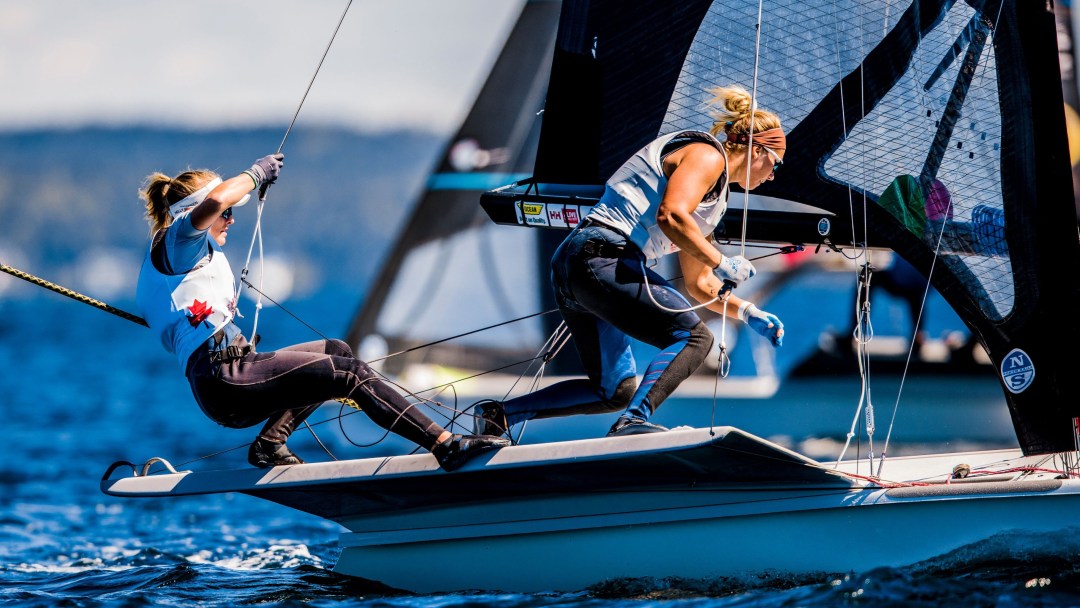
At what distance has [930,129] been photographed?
15.7 ft

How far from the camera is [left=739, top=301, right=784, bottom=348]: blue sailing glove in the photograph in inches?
160

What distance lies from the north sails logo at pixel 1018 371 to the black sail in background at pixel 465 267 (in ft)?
19.5

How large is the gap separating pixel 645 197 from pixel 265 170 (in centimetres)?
126

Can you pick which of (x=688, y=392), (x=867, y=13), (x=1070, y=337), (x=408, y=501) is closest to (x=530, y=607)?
(x=408, y=501)

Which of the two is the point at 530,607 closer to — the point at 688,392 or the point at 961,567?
the point at 961,567

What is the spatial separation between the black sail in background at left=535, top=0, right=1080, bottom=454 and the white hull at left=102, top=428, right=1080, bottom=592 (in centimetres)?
54

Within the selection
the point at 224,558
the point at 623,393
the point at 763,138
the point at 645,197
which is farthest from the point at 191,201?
the point at 224,558

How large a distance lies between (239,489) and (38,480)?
541 centimetres

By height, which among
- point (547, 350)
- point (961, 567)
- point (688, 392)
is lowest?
point (961, 567)

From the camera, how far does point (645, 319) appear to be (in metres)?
4.17

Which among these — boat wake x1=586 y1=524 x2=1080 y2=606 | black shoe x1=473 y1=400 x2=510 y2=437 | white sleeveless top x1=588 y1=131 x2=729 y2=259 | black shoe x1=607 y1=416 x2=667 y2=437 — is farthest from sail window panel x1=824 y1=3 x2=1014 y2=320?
black shoe x1=473 y1=400 x2=510 y2=437

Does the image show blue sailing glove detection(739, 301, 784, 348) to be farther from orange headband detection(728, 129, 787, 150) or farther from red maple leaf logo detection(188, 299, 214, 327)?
red maple leaf logo detection(188, 299, 214, 327)

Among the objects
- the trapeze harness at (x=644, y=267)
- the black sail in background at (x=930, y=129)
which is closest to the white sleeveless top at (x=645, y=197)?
the trapeze harness at (x=644, y=267)

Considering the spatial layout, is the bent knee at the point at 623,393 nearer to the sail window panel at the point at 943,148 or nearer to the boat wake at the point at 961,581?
the boat wake at the point at 961,581
